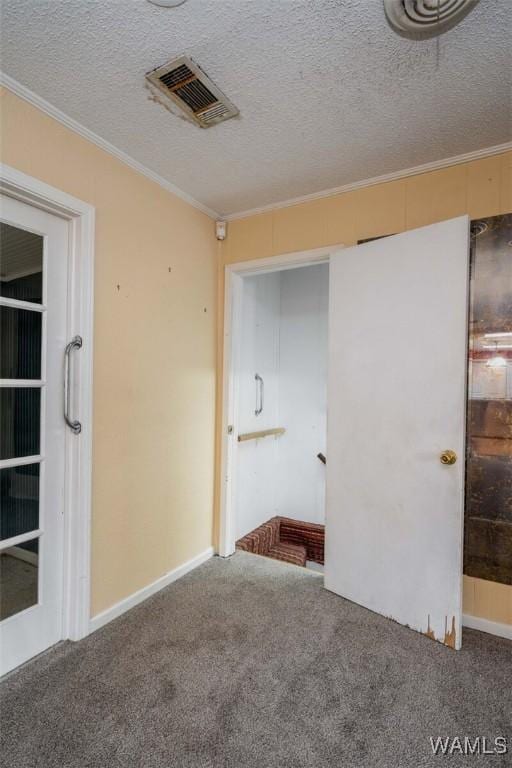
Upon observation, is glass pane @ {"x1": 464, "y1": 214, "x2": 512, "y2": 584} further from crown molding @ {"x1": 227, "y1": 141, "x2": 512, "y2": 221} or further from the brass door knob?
crown molding @ {"x1": 227, "y1": 141, "x2": 512, "y2": 221}

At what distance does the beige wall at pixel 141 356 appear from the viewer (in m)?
1.86

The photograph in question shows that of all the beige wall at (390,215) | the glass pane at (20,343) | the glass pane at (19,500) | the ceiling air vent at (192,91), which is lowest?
the glass pane at (19,500)

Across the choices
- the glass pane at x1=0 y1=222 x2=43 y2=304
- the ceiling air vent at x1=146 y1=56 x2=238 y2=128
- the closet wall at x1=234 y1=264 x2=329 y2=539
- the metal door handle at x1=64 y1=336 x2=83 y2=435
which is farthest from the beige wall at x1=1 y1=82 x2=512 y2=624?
the closet wall at x1=234 y1=264 x2=329 y2=539

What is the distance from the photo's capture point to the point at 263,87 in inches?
61.8

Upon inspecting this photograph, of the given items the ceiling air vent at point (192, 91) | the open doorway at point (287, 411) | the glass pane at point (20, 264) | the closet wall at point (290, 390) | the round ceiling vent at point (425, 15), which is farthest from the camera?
the closet wall at point (290, 390)

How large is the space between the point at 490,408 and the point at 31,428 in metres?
2.23

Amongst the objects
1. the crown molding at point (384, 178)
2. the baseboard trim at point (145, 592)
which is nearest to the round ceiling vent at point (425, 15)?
the crown molding at point (384, 178)

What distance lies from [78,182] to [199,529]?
2201 millimetres

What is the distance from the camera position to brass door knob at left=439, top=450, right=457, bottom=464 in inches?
72.6

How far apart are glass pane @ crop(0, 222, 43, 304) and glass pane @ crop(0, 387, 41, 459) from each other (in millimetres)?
423

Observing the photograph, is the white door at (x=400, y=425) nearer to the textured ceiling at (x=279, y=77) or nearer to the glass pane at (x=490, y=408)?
the glass pane at (x=490, y=408)

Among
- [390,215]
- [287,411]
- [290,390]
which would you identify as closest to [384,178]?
[390,215]

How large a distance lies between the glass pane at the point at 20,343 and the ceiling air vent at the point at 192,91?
43.7 inches

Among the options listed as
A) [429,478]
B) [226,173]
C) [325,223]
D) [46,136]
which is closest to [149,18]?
[46,136]
